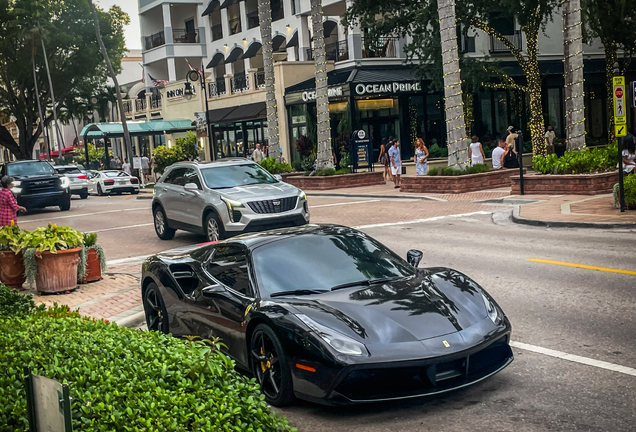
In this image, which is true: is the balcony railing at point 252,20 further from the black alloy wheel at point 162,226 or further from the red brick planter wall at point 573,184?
the black alloy wheel at point 162,226

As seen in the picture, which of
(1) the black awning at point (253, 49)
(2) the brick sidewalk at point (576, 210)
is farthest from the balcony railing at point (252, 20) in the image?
(2) the brick sidewalk at point (576, 210)

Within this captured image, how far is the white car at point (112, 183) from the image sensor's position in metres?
42.0

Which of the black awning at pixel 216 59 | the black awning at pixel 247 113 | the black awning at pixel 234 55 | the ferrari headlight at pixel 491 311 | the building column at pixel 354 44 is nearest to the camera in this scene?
the ferrari headlight at pixel 491 311

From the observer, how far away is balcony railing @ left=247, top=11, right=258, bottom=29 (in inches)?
2005

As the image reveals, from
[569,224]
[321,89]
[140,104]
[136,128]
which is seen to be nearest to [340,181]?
[321,89]

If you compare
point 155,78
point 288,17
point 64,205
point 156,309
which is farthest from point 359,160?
point 155,78

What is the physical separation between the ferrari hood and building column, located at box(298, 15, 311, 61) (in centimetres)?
4001

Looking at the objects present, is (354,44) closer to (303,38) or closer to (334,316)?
(303,38)

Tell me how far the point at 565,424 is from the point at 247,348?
2594 millimetres

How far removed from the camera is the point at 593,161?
71.2 ft

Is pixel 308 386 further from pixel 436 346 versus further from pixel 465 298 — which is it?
pixel 465 298

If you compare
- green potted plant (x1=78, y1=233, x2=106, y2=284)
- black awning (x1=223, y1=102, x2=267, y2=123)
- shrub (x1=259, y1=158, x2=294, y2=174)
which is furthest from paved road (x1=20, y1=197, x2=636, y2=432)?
black awning (x1=223, y1=102, x2=267, y2=123)

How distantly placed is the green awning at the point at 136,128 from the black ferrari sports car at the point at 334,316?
143 feet

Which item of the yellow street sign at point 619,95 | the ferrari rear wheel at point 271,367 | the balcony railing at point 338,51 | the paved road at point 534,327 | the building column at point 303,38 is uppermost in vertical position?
the building column at point 303,38
